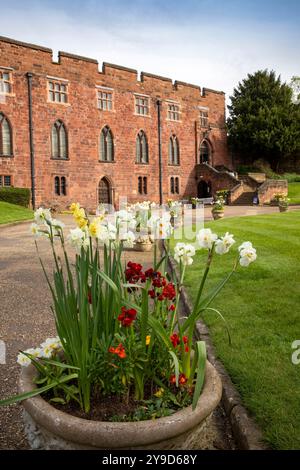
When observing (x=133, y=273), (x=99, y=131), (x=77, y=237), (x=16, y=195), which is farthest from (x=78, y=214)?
(x=99, y=131)

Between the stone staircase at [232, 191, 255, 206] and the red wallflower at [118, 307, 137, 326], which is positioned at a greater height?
the stone staircase at [232, 191, 255, 206]

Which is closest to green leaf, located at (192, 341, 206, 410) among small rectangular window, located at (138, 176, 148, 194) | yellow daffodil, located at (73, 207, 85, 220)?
yellow daffodil, located at (73, 207, 85, 220)

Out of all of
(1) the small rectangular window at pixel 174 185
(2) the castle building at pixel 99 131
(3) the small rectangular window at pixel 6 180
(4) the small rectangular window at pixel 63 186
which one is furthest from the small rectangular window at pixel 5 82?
(1) the small rectangular window at pixel 174 185

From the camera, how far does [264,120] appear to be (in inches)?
1432

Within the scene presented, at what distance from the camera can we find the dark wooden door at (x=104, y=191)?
30016mm

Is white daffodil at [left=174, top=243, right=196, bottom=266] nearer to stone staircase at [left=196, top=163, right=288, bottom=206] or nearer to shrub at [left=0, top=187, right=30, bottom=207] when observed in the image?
shrub at [left=0, top=187, right=30, bottom=207]

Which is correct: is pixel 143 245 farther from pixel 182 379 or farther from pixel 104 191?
pixel 104 191

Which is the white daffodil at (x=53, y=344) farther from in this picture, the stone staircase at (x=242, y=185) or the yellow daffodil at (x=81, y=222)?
the stone staircase at (x=242, y=185)

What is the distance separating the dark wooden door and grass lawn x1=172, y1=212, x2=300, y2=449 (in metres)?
22.3

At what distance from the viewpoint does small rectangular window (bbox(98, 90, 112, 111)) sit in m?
29.4

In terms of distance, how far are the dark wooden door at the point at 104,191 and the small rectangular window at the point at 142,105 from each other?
6.68 metres

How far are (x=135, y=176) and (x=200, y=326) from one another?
1088 inches

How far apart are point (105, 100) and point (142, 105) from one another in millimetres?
3666

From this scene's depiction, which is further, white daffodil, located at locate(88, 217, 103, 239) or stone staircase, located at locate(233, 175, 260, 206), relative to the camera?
stone staircase, located at locate(233, 175, 260, 206)
